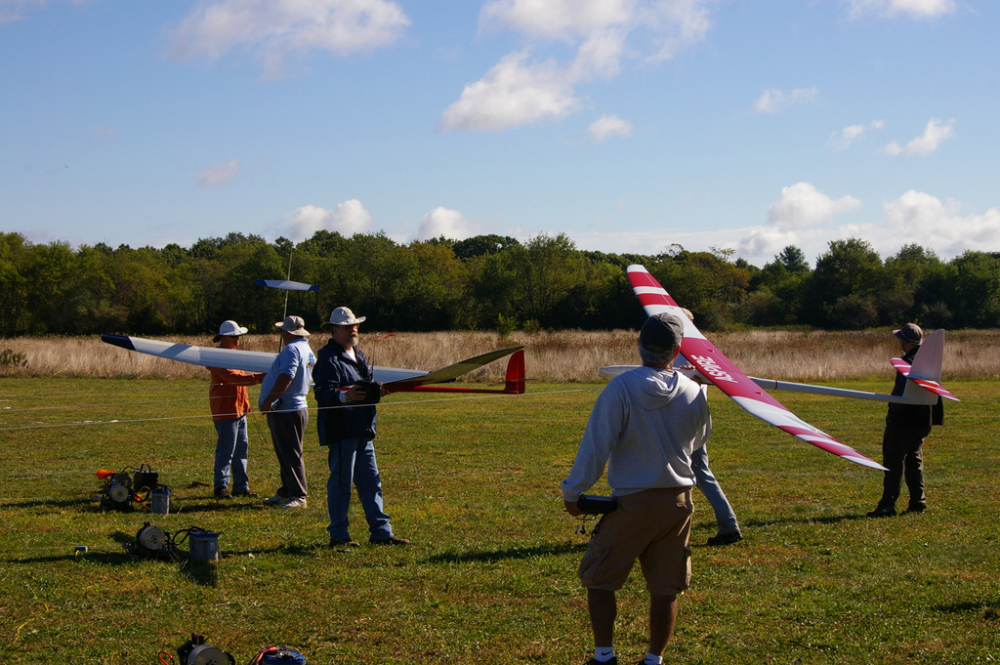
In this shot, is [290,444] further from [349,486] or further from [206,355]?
[349,486]

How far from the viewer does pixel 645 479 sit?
354 centimetres

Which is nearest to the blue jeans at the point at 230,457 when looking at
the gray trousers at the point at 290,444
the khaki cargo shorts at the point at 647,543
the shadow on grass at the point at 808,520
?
the gray trousers at the point at 290,444

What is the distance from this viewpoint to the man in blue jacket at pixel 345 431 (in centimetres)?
611

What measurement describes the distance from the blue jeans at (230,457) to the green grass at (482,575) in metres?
0.34

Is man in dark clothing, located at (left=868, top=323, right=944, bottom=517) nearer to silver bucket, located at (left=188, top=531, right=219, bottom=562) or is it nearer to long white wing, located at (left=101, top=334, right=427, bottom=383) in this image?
long white wing, located at (left=101, top=334, right=427, bottom=383)

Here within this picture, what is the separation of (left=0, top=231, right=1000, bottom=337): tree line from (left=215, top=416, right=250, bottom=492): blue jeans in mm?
34462

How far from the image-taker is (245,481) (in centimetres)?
845

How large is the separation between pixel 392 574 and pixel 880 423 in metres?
12.2

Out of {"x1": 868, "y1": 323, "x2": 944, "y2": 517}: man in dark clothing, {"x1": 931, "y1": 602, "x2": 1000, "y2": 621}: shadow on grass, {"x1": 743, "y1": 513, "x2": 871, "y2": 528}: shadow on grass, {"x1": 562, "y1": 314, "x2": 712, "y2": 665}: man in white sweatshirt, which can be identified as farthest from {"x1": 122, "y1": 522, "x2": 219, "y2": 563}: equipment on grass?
{"x1": 868, "y1": 323, "x2": 944, "y2": 517}: man in dark clothing

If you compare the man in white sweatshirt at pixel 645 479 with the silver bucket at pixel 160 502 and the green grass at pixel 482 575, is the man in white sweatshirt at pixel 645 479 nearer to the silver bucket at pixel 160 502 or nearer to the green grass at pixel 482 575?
the green grass at pixel 482 575

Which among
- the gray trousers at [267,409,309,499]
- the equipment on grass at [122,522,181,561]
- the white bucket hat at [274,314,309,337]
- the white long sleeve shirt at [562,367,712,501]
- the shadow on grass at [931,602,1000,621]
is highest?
the white bucket hat at [274,314,309,337]

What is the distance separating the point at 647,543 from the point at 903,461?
4.98 metres

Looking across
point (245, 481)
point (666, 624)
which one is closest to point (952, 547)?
point (666, 624)

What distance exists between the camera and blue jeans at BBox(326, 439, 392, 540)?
A: 616 cm
